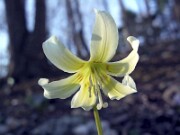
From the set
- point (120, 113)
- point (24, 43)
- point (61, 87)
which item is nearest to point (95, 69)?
point (61, 87)

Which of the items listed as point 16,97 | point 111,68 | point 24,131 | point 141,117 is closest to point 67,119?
point 24,131

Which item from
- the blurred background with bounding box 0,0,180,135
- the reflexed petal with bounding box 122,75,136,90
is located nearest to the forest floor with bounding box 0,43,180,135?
the blurred background with bounding box 0,0,180,135

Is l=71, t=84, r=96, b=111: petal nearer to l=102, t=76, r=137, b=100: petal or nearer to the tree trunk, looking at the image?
l=102, t=76, r=137, b=100: petal

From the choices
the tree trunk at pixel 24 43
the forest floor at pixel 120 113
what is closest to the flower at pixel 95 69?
the forest floor at pixel 120 113

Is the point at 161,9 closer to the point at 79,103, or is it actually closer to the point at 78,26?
the point at 78,26

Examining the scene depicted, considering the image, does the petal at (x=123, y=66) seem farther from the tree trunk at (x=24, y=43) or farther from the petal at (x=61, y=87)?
the tree trunk at (x=24, y=43)

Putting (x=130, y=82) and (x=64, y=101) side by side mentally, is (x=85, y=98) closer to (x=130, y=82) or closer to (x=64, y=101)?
(x=130, y=82)
